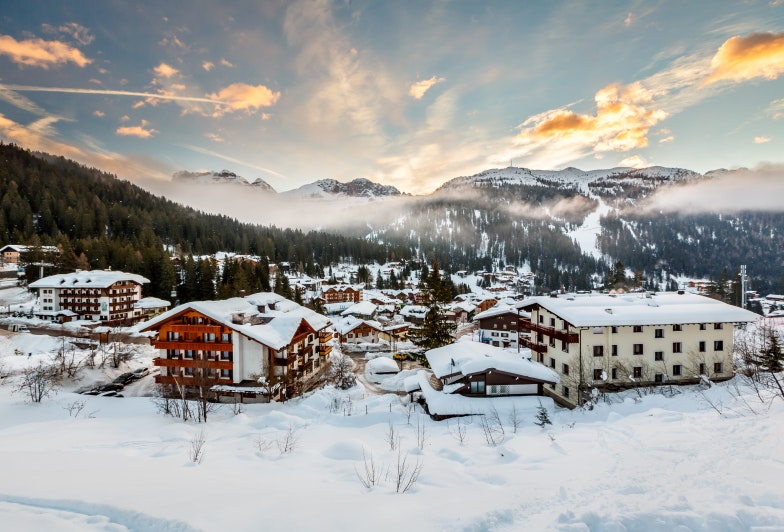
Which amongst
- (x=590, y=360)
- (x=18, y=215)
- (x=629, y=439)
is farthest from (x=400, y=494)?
(x=18, y=215)

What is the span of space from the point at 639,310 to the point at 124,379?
50251 mm

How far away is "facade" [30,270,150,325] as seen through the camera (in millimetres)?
65938

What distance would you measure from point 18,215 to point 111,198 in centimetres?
5323

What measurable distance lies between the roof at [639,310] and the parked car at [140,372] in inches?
1676

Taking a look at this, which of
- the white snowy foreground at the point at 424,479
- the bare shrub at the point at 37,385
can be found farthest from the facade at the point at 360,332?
the white snowy foreground at the point at 424,479

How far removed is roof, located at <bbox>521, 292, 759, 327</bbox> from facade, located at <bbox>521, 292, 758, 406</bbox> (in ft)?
0.22

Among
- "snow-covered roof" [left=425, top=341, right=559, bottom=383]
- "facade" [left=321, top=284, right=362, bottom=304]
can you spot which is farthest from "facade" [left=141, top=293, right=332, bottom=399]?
"facade" [left=321, top=284, right=362, bottom=304]

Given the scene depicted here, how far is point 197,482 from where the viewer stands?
847cm

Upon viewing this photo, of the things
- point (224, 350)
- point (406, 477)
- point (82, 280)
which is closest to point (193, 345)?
point (224, 350)

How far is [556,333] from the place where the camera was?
33.3 m

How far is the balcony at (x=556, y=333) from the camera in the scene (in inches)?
1240

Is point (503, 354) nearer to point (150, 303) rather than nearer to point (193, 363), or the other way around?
point (193, 363)

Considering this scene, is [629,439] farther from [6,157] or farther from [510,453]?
[6,157]

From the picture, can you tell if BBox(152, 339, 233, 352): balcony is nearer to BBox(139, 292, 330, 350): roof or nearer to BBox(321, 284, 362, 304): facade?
BBox(139, 292, 330, 350): roof
